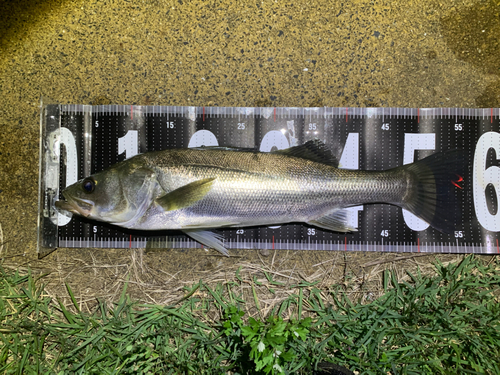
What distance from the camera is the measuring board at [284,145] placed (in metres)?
3.27

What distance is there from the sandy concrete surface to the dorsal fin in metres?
0.62

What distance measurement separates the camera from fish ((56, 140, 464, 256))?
9.34 ft

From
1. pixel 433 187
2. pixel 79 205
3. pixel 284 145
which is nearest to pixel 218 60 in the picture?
pixel 284 145

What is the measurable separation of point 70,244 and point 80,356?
118 cm

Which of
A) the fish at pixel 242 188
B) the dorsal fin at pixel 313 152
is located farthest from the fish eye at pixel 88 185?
the dorsal fin at pixel 313 152

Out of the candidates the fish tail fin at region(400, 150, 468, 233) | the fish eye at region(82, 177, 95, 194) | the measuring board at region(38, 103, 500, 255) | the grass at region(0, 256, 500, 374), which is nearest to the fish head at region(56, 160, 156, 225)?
the fish eye at region(82, 177, 95, 194)

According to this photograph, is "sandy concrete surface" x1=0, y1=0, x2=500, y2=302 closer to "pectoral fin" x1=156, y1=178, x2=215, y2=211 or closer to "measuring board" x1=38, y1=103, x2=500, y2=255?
"measuring board" x1=38, y1=103, x2=500, y2=255

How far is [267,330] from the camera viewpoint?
290cm

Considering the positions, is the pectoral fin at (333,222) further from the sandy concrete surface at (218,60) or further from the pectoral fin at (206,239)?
the pectoral fin at (206,239)

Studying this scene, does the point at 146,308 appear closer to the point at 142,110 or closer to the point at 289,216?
the point at 289,216

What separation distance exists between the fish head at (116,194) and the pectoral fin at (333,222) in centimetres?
171

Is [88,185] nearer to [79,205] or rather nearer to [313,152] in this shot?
[79,205]

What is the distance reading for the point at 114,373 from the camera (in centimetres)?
299

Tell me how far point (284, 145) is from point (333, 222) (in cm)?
101
